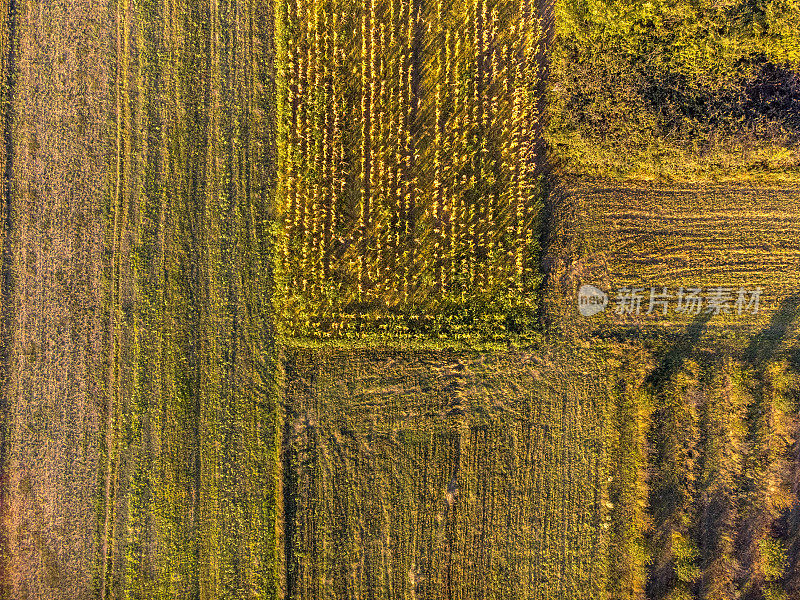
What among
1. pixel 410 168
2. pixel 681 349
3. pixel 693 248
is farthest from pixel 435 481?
pixel 693 248

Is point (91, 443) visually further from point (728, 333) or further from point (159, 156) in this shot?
point (728, 333)

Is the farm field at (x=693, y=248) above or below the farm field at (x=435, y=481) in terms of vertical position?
above

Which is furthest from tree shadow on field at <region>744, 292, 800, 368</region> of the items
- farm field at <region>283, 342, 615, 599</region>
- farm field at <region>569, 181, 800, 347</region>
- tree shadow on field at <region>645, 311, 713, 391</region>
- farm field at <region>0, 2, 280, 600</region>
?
farm field at <region>0, 2, 280, 600</region>

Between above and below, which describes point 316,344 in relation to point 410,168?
below

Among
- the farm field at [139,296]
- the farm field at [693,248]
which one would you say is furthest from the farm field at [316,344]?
the farm field at [693,248]

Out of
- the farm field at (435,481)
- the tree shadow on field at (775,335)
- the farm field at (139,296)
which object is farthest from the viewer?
the tree shadow on field at (775,335)

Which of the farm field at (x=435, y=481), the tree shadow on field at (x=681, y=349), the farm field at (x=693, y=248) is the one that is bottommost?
the farm field at (x=435, y=481)

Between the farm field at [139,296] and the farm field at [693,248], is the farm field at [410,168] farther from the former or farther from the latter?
the farm field at [693,248]

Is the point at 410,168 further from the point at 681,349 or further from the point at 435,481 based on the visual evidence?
the point at 681,349
